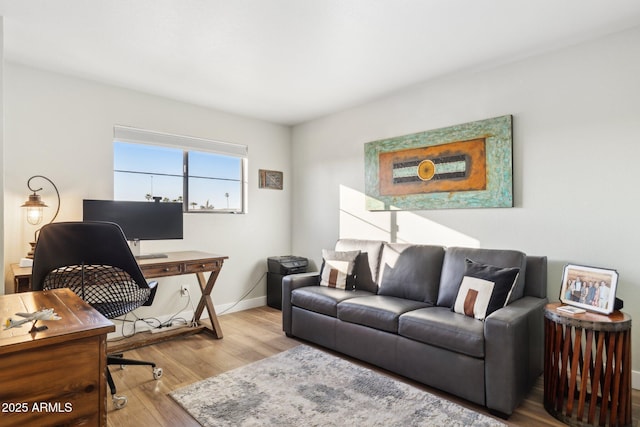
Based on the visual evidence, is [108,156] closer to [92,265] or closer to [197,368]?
[92,265]

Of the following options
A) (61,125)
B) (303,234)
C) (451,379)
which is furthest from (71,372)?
(303,234)

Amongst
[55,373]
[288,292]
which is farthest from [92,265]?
[288,292]

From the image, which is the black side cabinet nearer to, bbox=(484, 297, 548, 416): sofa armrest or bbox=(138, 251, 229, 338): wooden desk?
bbox=(138, 251, 229, 338): wooden desk

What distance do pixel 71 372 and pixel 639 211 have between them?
3148 mm

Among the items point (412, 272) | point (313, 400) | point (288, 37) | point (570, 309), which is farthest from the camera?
point (412, 272)

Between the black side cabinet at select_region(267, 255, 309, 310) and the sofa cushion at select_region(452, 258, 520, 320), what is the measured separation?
7.14ft

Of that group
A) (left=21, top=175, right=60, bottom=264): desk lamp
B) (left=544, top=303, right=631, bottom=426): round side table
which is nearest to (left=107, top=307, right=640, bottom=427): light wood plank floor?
(left=544, top=303, right=631, bottom=426): round side table

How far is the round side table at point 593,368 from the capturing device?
1.87m

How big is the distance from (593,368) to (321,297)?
188 centimetres

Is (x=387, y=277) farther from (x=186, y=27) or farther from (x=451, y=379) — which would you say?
(x=186, y=27)

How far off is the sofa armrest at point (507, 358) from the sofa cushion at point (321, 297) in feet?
4.03

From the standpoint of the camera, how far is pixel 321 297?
3.08 meters

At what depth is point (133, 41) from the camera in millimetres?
2506

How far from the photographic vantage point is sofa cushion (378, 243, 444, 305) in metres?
2.93
